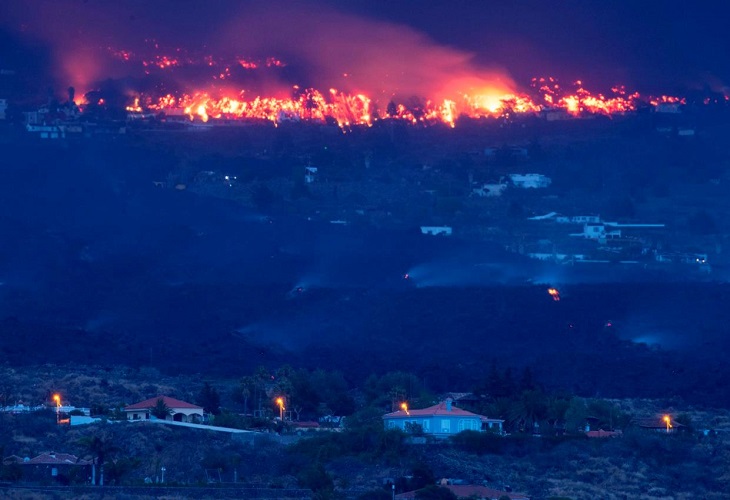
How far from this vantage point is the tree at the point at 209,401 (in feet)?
251

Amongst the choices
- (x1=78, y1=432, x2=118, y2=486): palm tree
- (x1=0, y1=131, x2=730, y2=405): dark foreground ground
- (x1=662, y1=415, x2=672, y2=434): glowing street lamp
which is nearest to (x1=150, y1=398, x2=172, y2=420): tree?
(x1=78, y1=432, x2=118, y2=486): palm tree

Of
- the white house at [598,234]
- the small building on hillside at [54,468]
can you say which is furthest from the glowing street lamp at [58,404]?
the white house at [598,234]

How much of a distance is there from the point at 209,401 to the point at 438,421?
8251mm

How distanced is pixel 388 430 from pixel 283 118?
58346mm

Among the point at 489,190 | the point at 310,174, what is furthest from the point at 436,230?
the point at 310,174

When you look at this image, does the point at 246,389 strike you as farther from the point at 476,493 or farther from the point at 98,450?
the point at 476,493

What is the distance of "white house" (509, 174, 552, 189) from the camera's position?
122812 millimetres

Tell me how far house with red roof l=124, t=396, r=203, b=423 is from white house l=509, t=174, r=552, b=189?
49372 mm

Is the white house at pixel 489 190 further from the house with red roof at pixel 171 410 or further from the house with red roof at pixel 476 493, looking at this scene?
the house with red roof at pixel 476 493

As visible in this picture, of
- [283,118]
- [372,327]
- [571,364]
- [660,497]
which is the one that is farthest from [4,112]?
[660,497]

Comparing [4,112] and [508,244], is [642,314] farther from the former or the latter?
[4,112]

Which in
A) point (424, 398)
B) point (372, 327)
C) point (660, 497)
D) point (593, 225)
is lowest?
point (660, 497)

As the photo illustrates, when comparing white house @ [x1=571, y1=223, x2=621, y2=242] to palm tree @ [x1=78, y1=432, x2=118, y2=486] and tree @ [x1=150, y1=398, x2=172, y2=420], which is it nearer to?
tree @ [x1=150, y1=398, x2=172, y2=420]

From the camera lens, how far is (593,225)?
114375 mm
